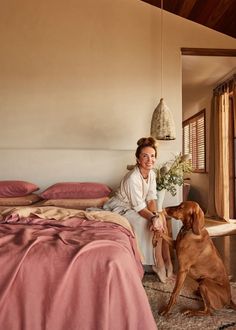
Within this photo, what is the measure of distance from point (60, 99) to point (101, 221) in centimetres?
Result: 221

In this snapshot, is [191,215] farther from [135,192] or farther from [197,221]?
[135,192]

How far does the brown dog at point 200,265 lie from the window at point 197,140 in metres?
4.90

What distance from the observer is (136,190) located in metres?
2.52

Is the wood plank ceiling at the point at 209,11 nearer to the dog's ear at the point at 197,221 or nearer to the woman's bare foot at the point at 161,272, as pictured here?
the dog's ear at the point at 197,221

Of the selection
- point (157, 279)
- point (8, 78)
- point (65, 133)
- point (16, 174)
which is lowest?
point (157, 279)

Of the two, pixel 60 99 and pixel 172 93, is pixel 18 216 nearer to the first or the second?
pixel 60 99

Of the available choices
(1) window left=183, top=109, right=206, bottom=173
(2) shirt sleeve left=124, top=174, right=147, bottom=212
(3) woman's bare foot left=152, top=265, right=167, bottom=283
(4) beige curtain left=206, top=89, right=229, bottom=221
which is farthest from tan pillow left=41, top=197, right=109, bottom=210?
(1) window left=183, top=109, right=206, bottom=173

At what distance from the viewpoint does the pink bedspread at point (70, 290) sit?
49.3 inches

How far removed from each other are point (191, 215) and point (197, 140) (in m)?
5.50

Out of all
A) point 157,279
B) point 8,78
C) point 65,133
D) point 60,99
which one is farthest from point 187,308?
point 8,78

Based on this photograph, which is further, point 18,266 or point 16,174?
point 16,174

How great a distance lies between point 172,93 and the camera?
3.83 m

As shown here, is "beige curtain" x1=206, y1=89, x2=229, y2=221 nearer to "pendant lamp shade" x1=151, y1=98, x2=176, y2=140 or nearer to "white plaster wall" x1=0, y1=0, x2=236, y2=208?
"white plaster wall" x1=0, y1=0, x2=236, y2=208

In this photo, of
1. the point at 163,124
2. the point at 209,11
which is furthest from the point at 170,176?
the point at 209,11
